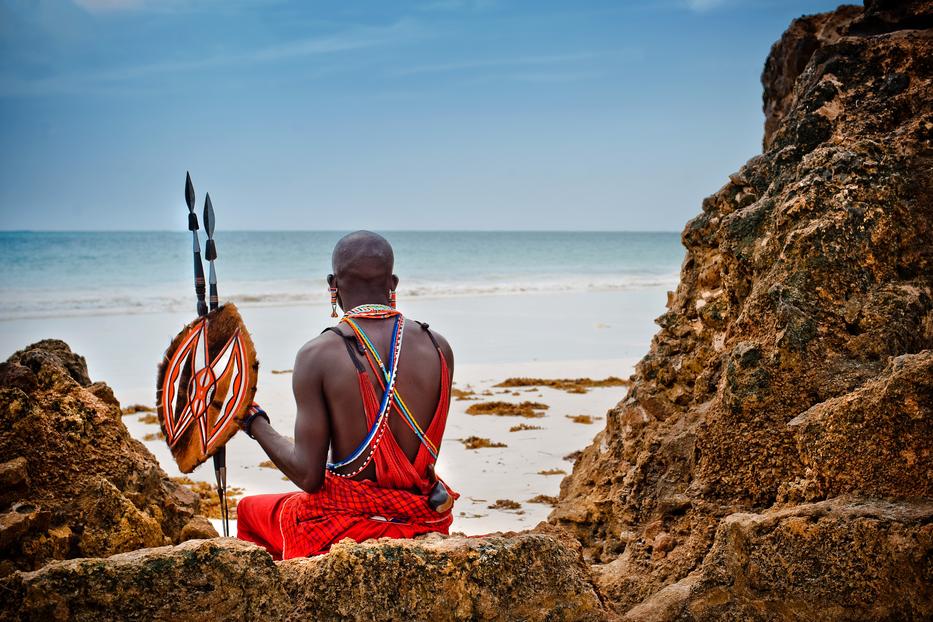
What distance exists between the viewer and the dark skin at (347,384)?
3.36m

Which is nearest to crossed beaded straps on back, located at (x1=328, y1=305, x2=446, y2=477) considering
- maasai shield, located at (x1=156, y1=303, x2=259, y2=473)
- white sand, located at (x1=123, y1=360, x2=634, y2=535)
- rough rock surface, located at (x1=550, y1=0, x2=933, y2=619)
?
maasai shield, located at (x1=156, y1=303, x2=259, y2=473)

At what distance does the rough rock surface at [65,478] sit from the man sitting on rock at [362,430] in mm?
782

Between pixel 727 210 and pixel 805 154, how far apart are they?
0.59 meters

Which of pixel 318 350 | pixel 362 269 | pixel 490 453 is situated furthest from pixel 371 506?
pixel 490 453

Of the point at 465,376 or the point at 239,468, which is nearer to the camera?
the point at 239,468

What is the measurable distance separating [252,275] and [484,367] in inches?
1059

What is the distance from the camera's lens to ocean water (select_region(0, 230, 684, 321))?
86.6ft

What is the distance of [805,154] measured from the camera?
13.0 ft

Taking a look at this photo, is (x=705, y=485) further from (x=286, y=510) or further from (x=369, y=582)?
(x=286, y=510)

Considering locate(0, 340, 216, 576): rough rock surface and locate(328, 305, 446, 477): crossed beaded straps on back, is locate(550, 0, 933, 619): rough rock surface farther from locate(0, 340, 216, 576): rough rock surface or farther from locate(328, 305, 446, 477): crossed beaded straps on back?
locate(0, 340, 216, 576): rough rock surface

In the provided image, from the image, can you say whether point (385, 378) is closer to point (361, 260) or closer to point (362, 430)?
point (362, 430)

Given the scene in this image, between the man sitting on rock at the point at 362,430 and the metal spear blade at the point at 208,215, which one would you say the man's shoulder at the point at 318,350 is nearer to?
the man sitting on rock at the point at 362,430

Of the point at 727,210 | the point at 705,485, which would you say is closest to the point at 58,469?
the point at 705,485

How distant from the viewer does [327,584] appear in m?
2.45
